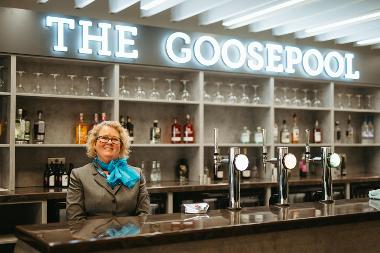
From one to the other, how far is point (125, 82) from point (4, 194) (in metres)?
1.79

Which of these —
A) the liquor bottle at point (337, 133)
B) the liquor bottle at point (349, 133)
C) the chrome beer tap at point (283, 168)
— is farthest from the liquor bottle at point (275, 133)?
the chrome beer tap at point (283, 168)

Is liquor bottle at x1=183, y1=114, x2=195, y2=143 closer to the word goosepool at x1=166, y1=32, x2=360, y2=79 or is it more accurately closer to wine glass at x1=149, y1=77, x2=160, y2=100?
wine glass at x1=149, y1=77, x2=160, y2=100

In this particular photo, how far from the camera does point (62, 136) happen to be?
190 inches

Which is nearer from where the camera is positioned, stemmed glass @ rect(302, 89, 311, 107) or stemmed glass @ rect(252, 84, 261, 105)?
stemmed glass @ rect(252, 84, 261, 105)

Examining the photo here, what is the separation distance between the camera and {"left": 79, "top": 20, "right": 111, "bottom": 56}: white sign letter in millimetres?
4500

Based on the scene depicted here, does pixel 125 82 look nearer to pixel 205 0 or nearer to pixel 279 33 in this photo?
pixel 205 0

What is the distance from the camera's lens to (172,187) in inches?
180

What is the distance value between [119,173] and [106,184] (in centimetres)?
10

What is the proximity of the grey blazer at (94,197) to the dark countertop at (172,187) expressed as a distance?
1.23m

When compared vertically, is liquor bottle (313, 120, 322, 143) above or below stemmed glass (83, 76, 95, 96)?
below

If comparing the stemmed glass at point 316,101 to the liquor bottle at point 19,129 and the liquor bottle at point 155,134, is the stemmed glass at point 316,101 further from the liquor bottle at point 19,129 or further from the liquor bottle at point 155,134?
the liquor bottle at point 19,129

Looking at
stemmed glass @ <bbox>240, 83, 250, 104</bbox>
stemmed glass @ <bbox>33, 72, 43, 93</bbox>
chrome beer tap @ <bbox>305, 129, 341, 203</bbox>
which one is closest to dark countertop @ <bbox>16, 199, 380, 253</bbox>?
chrome beer tap @ <bbox>305, 129, 341, 203</bbox>

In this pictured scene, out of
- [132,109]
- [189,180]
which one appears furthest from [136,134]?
[189,180]

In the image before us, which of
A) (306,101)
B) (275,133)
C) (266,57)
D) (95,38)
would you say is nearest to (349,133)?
(306,101)
